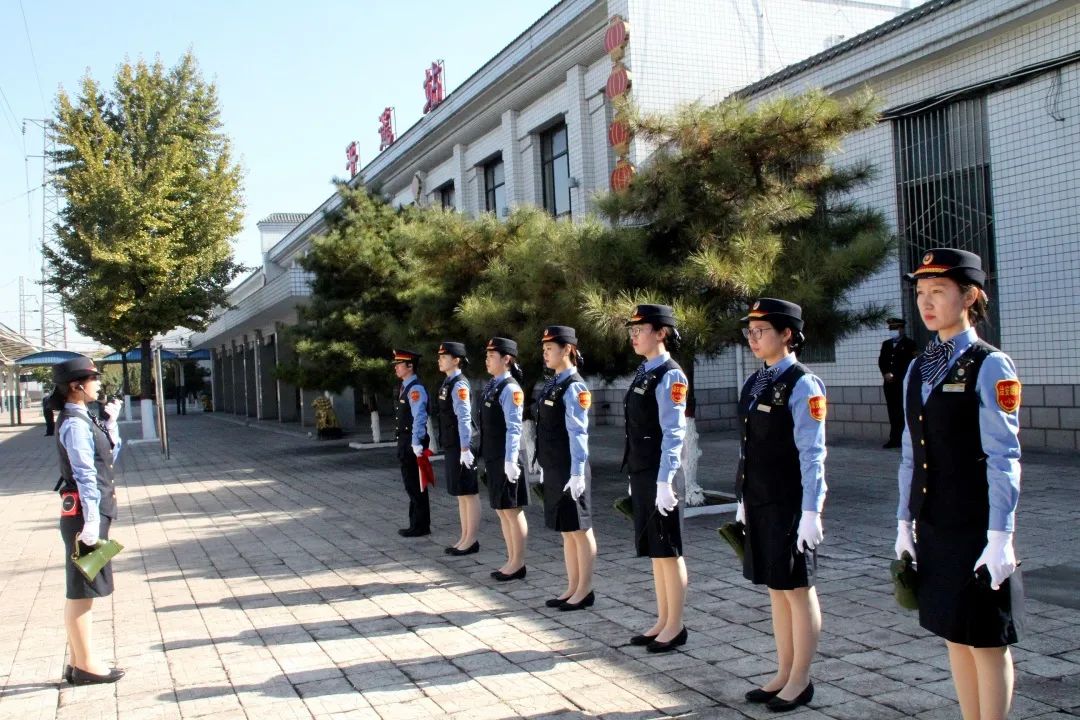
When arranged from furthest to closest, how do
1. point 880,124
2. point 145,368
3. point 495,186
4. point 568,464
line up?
point 145,368 → point 495,186 → point 880,124 → point 568,464

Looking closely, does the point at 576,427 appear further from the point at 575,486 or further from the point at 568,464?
the point at 575,486

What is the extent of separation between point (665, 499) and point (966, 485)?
1.98 metres

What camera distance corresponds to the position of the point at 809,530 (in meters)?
4.13

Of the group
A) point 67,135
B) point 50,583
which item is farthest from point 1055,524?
point 67,135

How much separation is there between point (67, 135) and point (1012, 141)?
21572mm

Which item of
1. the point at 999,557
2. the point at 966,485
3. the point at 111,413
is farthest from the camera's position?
the point at 111,413

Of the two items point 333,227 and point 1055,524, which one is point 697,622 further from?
point 333,227

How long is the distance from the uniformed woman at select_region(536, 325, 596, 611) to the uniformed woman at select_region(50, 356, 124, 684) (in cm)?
265

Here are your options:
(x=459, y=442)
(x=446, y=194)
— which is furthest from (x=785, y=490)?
(x=446, y=194)

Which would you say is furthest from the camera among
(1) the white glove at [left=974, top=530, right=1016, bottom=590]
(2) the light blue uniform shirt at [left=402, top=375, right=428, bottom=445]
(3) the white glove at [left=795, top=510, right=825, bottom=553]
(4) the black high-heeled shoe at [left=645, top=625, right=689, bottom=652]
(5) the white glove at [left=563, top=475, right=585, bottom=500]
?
(2) the light blue uniform shirt at [left=402, top=375, right=428, bottom=445]

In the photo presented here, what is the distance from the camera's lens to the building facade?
459 inches

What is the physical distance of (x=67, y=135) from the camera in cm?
2392

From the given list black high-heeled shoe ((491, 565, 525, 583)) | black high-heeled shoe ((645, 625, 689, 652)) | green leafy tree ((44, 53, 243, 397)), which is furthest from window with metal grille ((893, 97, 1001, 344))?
green leafy tree ((44, 53, 243, 397))

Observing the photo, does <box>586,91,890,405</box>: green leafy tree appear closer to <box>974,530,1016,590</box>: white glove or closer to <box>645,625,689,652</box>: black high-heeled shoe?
<box>645,625,689,652</box>: black high-heeled shoe
